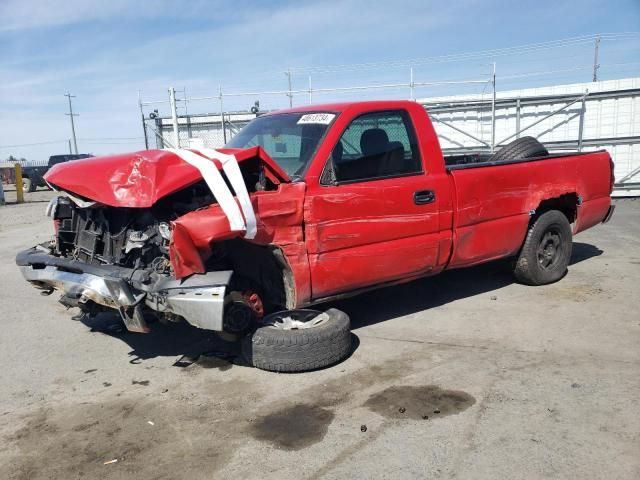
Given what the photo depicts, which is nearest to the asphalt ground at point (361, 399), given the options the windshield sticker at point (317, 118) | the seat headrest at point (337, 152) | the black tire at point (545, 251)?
the black tire at point (545, 251)

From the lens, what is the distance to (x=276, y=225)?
13.3ft

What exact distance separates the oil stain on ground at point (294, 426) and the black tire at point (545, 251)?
3.49m

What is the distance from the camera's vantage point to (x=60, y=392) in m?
3.91

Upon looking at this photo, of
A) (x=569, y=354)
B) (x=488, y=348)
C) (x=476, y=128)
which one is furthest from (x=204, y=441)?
(x=476, y=128)

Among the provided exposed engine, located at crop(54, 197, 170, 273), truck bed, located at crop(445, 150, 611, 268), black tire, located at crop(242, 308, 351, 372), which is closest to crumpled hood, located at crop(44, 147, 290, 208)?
exposed engine, located at crop(54, 197, 170, 273)

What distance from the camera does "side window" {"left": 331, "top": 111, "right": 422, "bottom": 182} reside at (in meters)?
4.46

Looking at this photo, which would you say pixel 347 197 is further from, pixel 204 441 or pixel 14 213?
pixel 14 213

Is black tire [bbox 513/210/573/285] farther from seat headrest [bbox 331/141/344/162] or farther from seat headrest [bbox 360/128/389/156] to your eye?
seat headrest [bbox 331/141/344/162]

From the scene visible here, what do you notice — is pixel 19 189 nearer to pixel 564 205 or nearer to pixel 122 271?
pixel 122 271

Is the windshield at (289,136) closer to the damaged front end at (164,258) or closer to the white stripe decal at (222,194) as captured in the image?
the damaged front end at (164,258)

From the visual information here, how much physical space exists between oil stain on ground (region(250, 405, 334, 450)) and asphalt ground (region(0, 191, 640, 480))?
1 centimetres

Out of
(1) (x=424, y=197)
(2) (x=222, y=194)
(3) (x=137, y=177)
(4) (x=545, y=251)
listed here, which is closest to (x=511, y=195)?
(4) (x=545, y=251)

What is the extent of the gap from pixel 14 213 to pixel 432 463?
55.0ft

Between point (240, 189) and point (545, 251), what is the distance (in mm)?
3997
